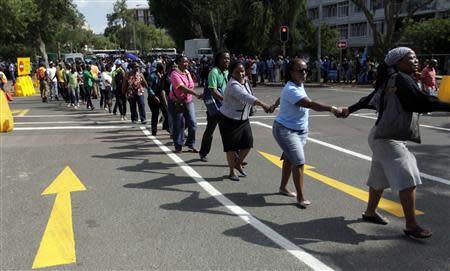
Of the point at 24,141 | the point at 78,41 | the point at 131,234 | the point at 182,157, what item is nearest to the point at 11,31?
the point at 24,141

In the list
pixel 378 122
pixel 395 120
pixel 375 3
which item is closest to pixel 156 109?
pixel 378 122

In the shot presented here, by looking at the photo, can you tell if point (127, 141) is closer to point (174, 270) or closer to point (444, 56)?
point (174, 270)

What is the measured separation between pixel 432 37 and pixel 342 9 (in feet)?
110

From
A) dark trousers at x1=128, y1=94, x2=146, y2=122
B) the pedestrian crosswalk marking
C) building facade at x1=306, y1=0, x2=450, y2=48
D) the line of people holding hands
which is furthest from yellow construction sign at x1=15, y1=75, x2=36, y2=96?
building facade at x1=306, y1=0, x2=450, y2=48

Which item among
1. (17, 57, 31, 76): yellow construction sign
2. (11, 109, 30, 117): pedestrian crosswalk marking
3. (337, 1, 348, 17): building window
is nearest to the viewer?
(11, 109, 30, 117): pedestrian crosswalk marking

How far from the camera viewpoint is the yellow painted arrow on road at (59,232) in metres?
4.45

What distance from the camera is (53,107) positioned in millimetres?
19672

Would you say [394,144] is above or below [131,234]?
above

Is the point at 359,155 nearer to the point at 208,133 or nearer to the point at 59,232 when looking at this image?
the point at 208,133

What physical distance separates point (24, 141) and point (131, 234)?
7.21m

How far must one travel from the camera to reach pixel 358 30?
62.1m

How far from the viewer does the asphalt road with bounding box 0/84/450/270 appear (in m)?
4.36

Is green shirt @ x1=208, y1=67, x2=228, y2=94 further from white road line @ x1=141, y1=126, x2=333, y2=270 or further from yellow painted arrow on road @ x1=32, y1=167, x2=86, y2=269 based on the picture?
yellow painted arrow on road @ x1=32, y1=167, x2=86, y2=269

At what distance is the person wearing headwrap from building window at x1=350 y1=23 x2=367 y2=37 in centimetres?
5925
